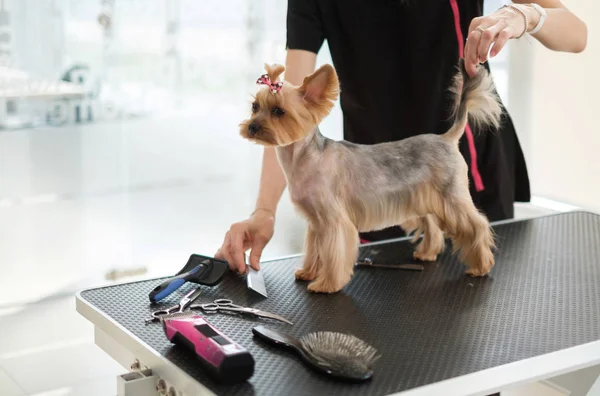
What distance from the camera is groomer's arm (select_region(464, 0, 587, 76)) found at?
1.55 metres

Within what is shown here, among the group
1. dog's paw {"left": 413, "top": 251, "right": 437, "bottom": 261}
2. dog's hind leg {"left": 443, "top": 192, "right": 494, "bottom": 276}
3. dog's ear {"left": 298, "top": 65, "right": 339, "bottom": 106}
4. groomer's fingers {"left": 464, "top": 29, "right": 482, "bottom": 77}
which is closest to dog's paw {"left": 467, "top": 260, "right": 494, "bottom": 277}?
dog's hind leg {"left": 443, "top": 192, "right": 494, "bottom": 276}

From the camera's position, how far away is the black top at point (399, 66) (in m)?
1.97

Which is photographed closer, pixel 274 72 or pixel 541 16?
pixel 274 72

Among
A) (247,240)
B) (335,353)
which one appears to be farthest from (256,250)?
(335,353)

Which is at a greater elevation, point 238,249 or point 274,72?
point 274,72

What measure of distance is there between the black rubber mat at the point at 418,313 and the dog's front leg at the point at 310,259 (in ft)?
0.08

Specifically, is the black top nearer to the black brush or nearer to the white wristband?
the white wristband

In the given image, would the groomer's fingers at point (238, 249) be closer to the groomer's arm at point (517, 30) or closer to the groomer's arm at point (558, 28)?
the groomer's arm at point (517, 30)

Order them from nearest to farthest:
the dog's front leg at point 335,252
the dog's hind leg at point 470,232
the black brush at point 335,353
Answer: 1. the black brush at point 335,353
2. the dog's front leg at point 335,252
3. the dog's hind leg at point 470,232

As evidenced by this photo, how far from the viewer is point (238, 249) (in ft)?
5.60

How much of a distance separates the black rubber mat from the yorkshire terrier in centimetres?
7

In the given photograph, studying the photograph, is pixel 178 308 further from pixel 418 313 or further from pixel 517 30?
pixel 517 30

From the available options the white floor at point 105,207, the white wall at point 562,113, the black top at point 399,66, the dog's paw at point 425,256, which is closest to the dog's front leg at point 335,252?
the dog's paw at point 425,256

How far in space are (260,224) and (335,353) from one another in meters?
0.61
